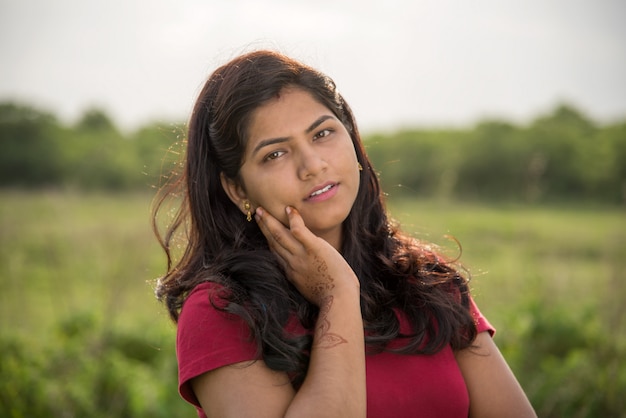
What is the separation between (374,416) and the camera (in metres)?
2.02

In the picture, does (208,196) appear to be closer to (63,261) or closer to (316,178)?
(316,178)

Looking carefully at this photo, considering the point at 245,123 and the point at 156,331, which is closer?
the point at 245,123

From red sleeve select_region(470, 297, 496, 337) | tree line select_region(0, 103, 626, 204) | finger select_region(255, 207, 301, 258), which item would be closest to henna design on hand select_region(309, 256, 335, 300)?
finger select_region(255, 207, 301, 258)

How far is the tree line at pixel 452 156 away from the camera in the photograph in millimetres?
11602

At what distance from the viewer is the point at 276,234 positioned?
225 centimetres

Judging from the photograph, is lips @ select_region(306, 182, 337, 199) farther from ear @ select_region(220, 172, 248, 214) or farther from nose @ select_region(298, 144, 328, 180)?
ear @ select_region(220, 172, 248, 214)

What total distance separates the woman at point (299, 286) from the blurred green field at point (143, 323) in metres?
0.46

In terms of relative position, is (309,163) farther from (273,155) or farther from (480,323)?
(480,323)

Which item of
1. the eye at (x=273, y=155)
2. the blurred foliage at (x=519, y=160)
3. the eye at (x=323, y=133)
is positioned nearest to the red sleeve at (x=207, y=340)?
the eye at (x=273, y=155)

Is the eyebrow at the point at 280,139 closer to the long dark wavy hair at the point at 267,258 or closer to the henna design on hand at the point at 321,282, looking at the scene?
the long dark wavy hair at the point at 267,258

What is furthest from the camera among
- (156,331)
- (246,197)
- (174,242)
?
(156,331)

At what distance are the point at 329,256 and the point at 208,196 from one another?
0.55 meters

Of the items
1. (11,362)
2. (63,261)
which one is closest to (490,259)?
(63,261)

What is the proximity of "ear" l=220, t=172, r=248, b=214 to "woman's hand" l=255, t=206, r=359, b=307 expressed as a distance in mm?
145
